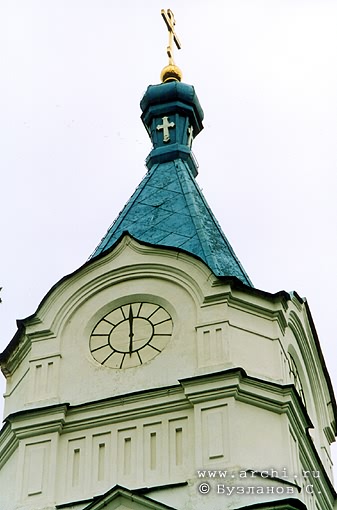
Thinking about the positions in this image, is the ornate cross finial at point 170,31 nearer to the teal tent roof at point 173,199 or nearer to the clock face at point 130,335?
the teal tent roof at point 173,199

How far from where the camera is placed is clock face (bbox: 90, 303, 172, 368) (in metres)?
20.9

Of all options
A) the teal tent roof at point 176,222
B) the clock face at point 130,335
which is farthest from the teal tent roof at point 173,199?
the clock face at point 130,335

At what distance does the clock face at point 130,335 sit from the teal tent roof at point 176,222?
1.22 m

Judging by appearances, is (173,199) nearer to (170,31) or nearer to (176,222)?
(176,222)

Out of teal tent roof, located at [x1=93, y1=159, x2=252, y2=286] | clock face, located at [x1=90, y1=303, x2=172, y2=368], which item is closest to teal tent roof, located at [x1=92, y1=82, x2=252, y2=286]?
teal tent roof, located at [x1=93, y1=159, x2=252, y2=286]

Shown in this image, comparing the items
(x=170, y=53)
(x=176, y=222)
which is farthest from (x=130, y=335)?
(x=170, y=53)

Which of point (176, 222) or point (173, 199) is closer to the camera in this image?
point (176, 222)

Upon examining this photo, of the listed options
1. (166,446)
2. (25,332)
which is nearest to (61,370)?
(25,332)

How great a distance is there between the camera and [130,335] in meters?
21.2

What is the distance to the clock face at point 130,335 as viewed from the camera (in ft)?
68.5

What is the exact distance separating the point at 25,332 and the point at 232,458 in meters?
4.19

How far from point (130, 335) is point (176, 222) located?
282cm

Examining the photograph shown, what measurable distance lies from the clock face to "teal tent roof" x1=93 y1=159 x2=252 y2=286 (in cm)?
122

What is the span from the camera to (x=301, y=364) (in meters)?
22.3
